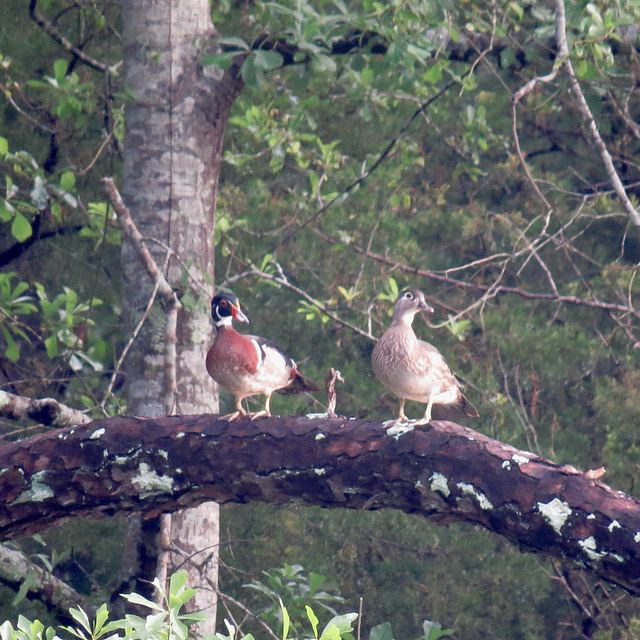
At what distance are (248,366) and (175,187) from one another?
963 millimetres

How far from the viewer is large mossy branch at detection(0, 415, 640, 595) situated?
2375 mm

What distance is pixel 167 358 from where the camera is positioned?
3.38 m

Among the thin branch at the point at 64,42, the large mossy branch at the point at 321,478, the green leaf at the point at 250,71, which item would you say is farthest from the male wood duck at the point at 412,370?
the thin branch at the point at 64,42

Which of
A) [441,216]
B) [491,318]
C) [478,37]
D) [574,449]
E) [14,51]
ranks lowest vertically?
[574,449]

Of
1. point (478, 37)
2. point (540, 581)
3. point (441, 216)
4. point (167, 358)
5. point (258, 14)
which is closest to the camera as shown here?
point (167, 358)

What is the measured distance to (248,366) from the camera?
3.74 m

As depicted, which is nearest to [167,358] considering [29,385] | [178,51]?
[178,51]

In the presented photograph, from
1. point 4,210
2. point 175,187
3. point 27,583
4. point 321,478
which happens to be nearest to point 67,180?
point 4,210

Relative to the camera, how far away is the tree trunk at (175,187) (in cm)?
396

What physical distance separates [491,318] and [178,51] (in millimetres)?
2715

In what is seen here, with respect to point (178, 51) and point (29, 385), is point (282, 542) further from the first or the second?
point (178, 51)

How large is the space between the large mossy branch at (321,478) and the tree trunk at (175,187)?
36.9 inches

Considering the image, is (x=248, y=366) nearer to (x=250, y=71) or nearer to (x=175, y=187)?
(x=175, y=187)

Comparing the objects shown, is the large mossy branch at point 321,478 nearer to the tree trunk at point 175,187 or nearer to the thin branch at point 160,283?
the thin branch at point 160,283
